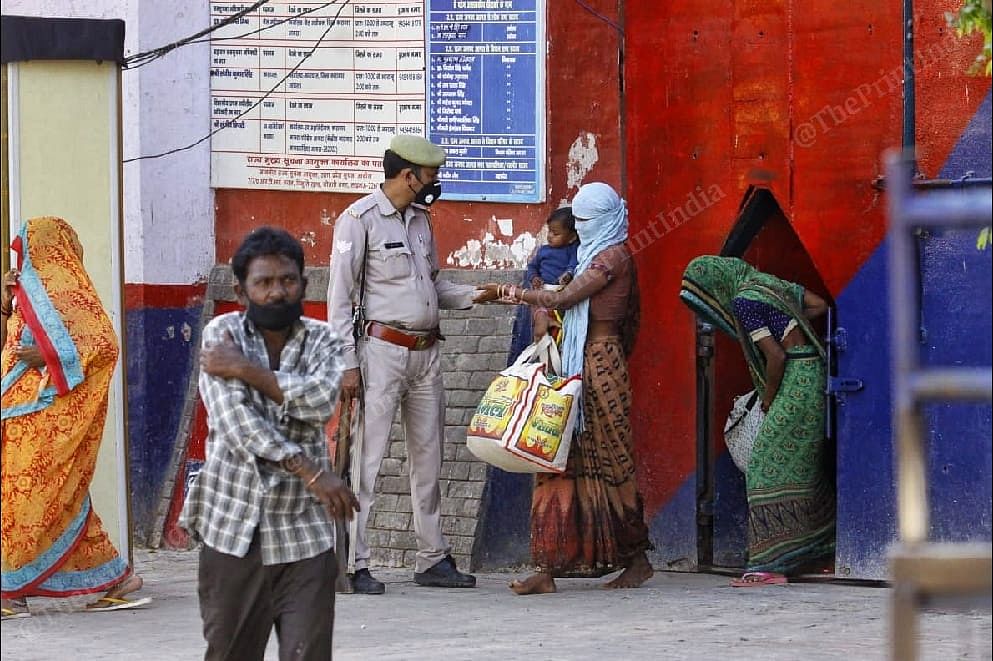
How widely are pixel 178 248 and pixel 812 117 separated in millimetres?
3779

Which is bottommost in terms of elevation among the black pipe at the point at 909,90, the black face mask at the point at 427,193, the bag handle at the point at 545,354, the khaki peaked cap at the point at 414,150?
the bag handle at the point at 545,354

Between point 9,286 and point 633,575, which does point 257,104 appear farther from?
point 633,575

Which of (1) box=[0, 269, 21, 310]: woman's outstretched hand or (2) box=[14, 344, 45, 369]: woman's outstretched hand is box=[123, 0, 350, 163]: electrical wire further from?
(2) box=[14, 344, 45, 369]: woman's outstretched hand

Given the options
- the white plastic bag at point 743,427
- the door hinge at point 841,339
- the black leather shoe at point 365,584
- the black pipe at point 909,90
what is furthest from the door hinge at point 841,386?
the black leather shoe at point 365,584

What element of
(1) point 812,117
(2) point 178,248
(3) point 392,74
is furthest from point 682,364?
(2) point 178,248

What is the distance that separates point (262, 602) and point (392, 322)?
3.42m

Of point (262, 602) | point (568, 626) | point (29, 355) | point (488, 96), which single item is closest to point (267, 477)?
point (262, 602)

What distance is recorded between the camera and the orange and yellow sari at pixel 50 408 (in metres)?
7.39

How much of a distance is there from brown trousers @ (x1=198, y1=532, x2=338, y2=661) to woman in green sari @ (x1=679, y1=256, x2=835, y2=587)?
3689 mm

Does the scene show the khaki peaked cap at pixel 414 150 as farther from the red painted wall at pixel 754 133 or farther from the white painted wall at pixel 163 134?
the white painted wall at pixel 163 134

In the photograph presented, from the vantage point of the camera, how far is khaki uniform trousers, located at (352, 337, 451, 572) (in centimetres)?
800

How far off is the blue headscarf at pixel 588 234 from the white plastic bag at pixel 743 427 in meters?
0.89

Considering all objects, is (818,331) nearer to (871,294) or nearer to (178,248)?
(871,294)

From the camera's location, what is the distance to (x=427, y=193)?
8094 millimetres
